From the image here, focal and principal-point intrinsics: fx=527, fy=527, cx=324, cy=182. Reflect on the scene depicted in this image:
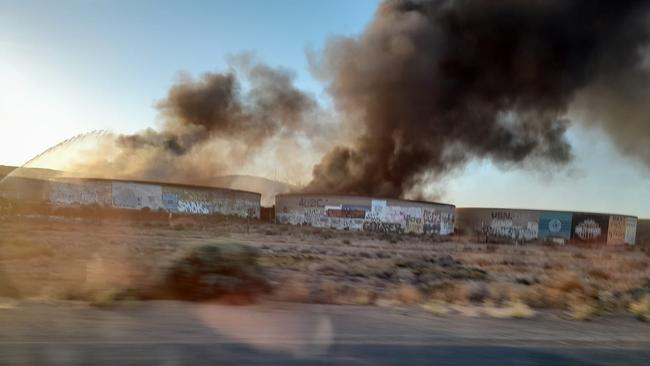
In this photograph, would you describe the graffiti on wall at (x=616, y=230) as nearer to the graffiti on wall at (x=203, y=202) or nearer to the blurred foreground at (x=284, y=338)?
the graffiti on wall at (x=203, y=202)

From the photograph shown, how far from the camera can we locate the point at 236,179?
119500 mm

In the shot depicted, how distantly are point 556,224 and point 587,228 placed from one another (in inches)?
149

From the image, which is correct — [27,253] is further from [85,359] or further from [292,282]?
[85,359]

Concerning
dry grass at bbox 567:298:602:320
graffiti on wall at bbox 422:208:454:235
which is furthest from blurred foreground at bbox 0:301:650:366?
graffiti on wall at bbox 422:208:454:235

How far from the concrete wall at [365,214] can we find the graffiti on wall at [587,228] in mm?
15827

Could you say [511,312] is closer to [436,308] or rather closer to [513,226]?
[436,308]

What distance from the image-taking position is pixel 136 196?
5206 centimetres

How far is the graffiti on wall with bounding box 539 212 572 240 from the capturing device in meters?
62.7

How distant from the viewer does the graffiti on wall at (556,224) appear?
62.7 metres

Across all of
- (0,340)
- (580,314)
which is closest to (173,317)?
(0,340)

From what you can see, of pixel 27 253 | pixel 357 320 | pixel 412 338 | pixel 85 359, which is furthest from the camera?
pixel 27 253

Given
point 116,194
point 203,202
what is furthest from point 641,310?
point 203,202

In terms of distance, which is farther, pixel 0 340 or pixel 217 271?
pixel 217 271

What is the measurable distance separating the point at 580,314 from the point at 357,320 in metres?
4.99
